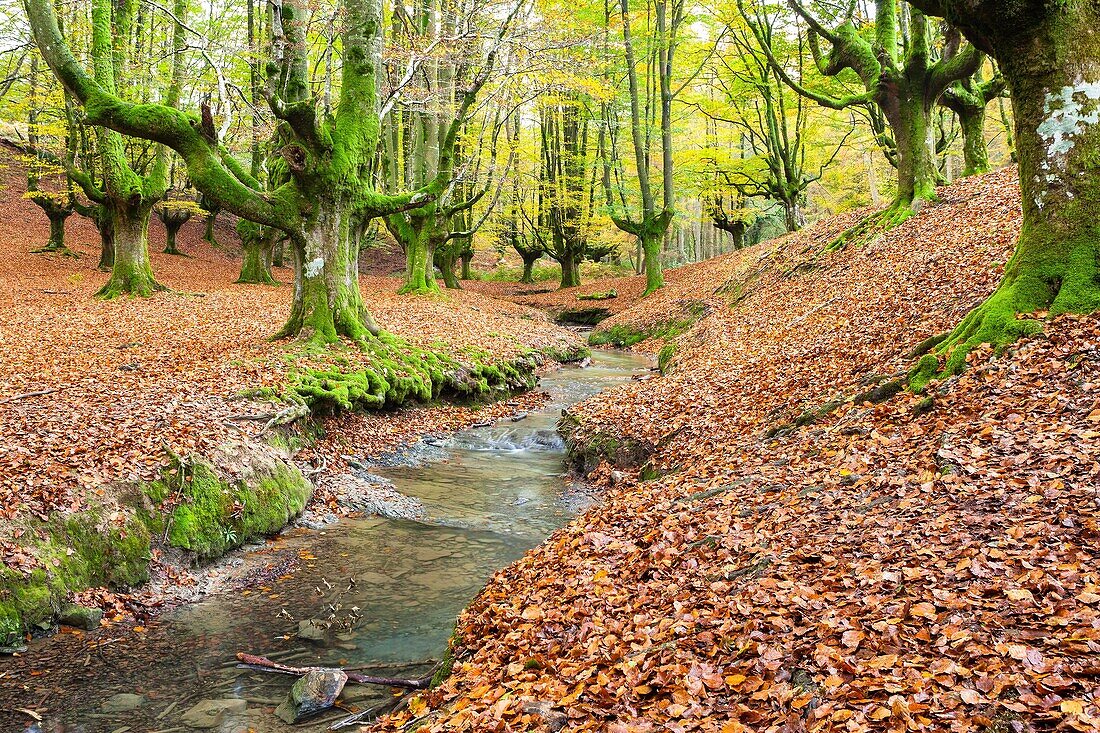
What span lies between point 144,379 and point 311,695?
7.07 meters

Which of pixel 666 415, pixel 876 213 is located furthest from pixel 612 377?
pixel 876 213

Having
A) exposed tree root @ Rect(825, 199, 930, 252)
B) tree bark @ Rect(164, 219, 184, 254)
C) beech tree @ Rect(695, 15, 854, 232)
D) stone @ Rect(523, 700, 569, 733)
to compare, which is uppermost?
beech tree @ Rect(695, 15, 854, 232)

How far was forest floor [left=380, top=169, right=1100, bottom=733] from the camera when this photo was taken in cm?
303

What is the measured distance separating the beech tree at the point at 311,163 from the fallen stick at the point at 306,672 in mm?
7570

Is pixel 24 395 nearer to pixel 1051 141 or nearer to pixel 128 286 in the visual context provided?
pixel 1051 141

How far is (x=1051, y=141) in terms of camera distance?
619cm

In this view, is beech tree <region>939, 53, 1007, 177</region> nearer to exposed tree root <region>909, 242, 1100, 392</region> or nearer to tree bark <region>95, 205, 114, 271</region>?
exposed tree root <region>909, 242, 1100, 392</region>

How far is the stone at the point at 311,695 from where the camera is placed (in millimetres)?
4676

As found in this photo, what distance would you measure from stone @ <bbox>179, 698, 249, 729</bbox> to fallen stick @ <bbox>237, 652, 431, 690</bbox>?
1.29ft

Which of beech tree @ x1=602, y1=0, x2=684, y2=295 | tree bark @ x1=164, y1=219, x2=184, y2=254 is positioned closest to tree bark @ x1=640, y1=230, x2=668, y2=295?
beech tree @ x1=602, y1=0, x2=684, y2=295

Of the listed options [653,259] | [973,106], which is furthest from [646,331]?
[973,106]

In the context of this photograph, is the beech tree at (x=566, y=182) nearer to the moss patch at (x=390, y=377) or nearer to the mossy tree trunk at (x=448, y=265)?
the mossy tree trunk at (x=448, y=265)

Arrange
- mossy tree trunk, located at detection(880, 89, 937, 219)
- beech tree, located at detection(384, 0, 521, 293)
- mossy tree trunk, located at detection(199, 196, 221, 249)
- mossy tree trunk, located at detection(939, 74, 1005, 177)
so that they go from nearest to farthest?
mossy tree trunk, located at detection(880, 89, 937, 219)
mossy tree trunk, located at detection(939, 74, 1005, 177)
beech tree, located at detection(384, 0, 521, 293)
mossy tree trunk, located at detection(199, 196, 221, 249)

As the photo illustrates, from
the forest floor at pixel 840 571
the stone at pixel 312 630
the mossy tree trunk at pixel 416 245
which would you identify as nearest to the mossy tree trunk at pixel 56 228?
the mossy tree trunk at pixel 416 245
